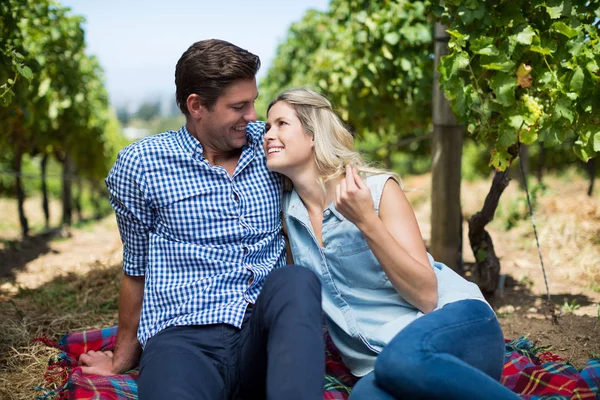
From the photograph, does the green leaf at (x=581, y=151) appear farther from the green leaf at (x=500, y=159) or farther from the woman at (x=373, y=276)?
the woman at (x=373, y=276)

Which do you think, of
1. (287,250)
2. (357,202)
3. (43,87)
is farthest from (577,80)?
(43,87)

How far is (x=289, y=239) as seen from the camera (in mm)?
2434

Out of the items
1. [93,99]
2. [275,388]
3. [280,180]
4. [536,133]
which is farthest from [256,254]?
[93,99]

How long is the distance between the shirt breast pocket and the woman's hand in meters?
0.19

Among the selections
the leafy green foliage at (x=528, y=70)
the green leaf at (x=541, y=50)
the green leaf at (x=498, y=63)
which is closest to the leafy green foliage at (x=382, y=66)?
the leafy green foliage at (x=528, y=70)

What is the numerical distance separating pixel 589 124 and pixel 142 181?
2035 millimetres

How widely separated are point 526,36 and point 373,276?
4.57 ft

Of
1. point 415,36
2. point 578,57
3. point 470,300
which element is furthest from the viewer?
point 415,36

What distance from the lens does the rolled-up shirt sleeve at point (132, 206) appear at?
2.29 metres

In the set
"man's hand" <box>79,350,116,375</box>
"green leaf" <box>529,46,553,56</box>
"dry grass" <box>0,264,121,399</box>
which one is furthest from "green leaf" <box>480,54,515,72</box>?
"dry grass" <box>0,264,121,399</box>

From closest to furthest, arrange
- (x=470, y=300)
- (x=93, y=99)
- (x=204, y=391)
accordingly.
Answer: (x=204, y=391), (x=470, y=300), (x=93, y=99)

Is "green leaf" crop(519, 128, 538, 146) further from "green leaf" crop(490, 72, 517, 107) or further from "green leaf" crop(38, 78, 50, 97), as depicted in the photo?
"green leaf" crop(38, 78, 50, 97)

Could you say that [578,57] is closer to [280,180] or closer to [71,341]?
[280,180]

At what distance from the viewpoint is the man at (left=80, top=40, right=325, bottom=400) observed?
2137 mm
